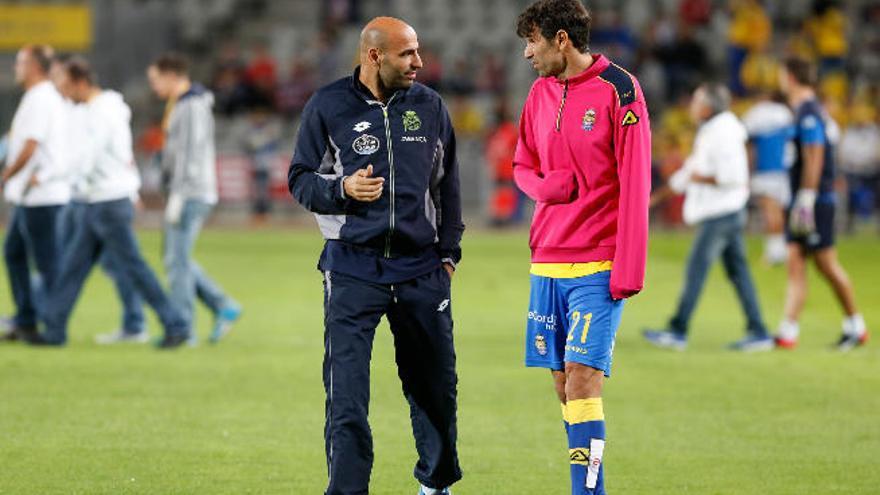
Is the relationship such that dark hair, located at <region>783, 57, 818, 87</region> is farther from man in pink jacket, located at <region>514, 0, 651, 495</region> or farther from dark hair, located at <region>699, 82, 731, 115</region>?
man in pink jacket, located at <region>514, 0, 651, 495</region>

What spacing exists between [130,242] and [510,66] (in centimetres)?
2485

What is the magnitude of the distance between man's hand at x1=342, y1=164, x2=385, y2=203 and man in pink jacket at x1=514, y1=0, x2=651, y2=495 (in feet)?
2.68

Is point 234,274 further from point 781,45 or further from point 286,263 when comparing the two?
point 781,45

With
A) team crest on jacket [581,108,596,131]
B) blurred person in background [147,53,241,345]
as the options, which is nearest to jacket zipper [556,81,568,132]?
team crest on jacket [581,108,596,131]

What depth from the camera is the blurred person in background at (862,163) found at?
105 ft

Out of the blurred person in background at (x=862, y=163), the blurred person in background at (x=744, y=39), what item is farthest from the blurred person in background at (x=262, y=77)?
the blurred person in background at (x=862, y=163)

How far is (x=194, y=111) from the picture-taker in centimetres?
1414

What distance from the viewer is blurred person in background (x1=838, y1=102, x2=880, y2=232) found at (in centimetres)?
3212

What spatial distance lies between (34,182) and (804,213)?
22.1 feet

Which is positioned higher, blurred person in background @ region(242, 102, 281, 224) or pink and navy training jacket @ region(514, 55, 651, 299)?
pink and navy training jacket @ region(514, 55, 651, 299)

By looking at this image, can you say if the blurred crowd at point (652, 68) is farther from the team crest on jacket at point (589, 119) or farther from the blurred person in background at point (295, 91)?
the team crest on jacket at point (589, 119)

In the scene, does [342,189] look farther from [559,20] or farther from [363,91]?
[559,20]

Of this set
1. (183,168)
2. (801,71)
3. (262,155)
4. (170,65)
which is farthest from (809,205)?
(262,155)

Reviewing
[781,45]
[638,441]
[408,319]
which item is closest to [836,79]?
[781,45]
